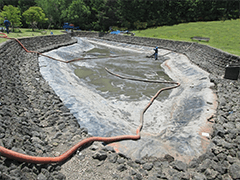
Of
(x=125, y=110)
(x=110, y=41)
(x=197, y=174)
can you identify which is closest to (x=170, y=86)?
(x=125, y=110)

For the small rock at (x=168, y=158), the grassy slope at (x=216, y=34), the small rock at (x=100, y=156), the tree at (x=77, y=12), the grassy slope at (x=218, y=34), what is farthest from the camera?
the tree at (x=77, y=12)

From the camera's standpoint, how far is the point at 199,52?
19328 mm

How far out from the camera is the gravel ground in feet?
13.2

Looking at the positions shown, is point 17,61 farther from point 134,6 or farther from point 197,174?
point 134,6

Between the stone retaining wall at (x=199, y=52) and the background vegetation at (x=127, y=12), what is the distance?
12.2m

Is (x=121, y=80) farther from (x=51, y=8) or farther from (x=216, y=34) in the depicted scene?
(x=51, y=8)

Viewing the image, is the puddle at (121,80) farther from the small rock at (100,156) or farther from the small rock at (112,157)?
the small rock at (100,156)

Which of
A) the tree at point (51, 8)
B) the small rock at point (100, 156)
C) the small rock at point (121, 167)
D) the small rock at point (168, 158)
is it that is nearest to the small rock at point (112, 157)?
the small rock at point (100, 156)

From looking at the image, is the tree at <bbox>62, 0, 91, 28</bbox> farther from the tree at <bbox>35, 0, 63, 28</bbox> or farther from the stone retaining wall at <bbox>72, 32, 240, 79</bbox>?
the stone retaining wall at <bbox>72, 32, 240, 79</bbox>

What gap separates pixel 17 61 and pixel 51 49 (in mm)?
8346

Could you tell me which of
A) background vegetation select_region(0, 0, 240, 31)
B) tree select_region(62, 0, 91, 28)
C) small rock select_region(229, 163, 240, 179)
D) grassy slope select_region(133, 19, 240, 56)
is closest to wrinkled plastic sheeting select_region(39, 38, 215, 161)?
small rock select_region(229, 163, 240, 179)

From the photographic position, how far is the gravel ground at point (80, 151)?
4.03 metres

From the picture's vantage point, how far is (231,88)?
31.3 ft

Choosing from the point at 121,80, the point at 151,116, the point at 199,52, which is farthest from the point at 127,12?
the point at 151,116
